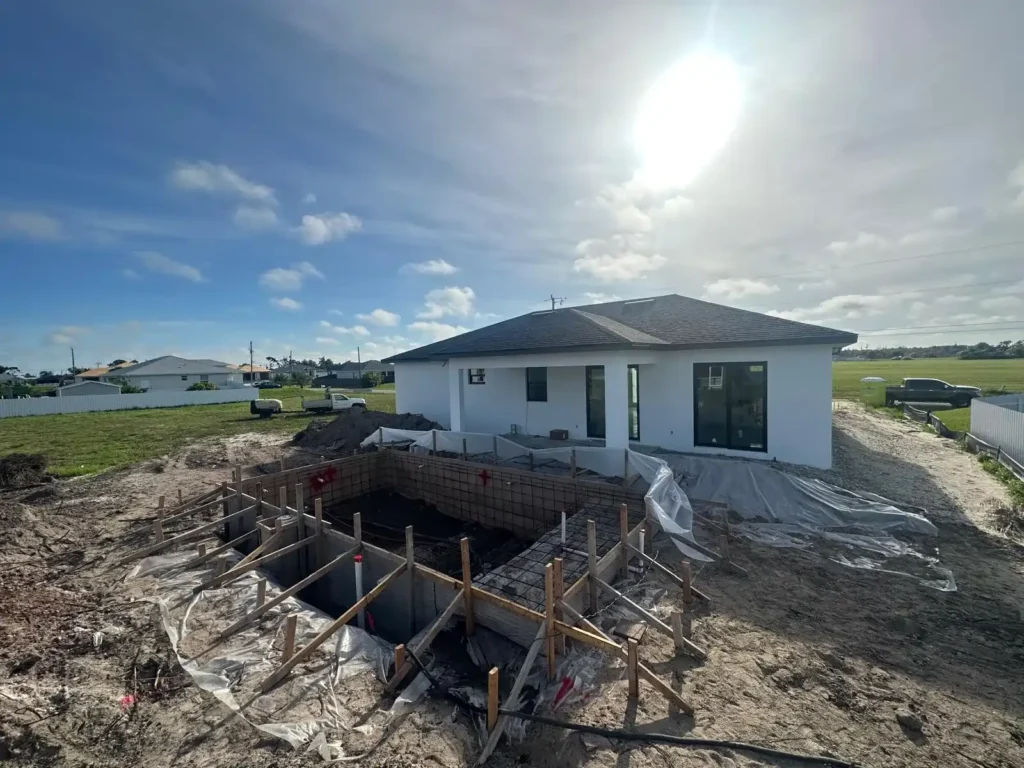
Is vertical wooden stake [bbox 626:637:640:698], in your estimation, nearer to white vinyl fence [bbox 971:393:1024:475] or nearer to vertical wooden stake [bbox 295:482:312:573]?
vertical wooden stake [bbox 295:482:312:573]

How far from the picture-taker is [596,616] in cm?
516

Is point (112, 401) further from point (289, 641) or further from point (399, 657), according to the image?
point (399, 657)

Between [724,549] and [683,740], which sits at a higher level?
[724,549]

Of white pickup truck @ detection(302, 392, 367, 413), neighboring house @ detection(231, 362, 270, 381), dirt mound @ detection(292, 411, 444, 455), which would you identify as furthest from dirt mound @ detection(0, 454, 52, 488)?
neighboring house @ detection(231, 362, 270, 381)

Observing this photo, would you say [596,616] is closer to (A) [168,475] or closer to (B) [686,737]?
(B) [686,737]

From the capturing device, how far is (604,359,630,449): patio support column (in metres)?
9.96

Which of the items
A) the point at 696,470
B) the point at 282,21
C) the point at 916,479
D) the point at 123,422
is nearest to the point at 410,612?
the point at 696,470

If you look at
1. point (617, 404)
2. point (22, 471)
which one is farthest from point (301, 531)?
point (22, 471)

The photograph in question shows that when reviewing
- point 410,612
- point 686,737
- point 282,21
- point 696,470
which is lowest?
point 410,612

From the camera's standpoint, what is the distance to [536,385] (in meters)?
13.5

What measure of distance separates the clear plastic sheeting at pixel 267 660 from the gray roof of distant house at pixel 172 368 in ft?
189

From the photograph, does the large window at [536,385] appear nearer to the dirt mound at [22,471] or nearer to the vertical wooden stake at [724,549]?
the vertical wooden stake at [724,549]

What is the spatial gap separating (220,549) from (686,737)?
676 centimetres

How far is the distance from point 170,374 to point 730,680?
63.8 meters
